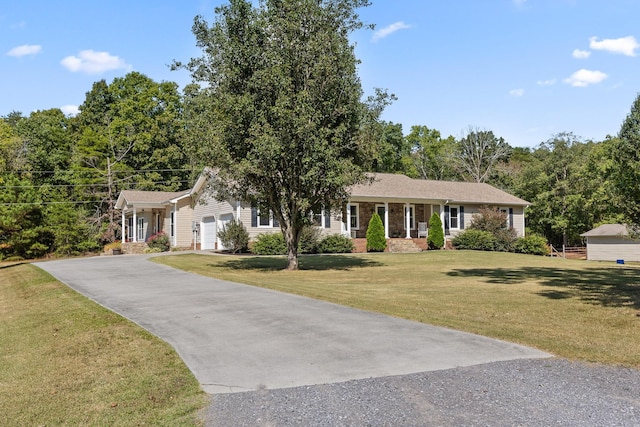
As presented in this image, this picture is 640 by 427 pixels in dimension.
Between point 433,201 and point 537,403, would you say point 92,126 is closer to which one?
point 433,201

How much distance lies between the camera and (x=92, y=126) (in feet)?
168

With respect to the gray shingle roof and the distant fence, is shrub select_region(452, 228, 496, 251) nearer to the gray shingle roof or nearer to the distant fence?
the distant fence

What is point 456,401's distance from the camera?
16.0 feet

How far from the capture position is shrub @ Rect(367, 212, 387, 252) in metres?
30.8

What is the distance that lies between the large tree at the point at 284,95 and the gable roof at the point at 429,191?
13.2 metres

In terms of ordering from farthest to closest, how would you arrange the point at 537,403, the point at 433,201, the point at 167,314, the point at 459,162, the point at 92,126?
the point at 459,162, the point at 92,126, the point at 433,201, the point at 167,314, the point at 537,403

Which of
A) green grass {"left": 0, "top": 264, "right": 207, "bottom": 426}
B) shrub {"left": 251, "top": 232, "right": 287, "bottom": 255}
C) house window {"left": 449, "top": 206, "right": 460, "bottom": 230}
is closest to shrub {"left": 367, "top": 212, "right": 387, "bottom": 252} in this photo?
shrub {"left": 251, "top": 232, "right": 287, "bottom": 255}

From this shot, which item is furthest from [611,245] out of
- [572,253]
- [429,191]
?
[429,191]

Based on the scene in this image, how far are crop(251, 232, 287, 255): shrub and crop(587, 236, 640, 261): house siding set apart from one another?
80.6 ft

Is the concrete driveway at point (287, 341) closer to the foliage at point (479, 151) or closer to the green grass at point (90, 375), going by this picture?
the green grass at point (90, 375)

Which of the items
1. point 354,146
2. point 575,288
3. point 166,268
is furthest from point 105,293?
point 575,288

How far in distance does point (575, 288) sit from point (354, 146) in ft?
28.0

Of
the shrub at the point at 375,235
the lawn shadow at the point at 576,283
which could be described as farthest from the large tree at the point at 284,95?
the shrub at the point at 375,235

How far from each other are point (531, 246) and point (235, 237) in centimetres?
1911
